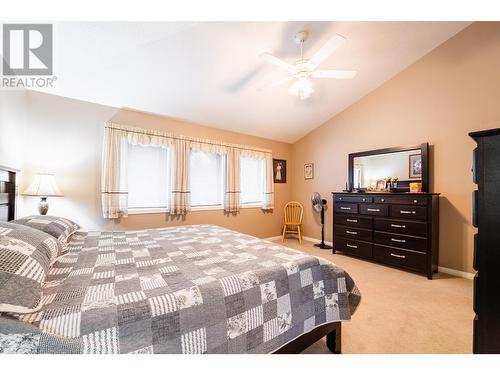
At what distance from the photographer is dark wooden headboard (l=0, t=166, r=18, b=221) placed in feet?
5.98

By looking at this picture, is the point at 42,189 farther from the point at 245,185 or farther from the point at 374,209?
the point at 374,209

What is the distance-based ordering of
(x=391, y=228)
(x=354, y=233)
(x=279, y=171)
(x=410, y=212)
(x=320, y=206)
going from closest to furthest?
1. (x=410, y=212)
2. (x=391, y=228)
3. (x=354, y=233)
4. (x=320, y=206)
5. (x=279, y=171)

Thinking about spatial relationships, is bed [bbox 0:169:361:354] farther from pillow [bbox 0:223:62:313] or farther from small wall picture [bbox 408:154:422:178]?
small wall picture [bbox 408:154:422:178]

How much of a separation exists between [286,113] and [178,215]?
2.58 metres

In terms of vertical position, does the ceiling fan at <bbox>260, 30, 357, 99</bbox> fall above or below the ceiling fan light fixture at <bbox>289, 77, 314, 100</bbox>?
above

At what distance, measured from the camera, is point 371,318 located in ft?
5.82

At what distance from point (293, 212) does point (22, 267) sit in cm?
441

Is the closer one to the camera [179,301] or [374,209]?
[179,301]

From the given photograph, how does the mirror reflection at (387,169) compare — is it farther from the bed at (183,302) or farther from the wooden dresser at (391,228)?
the bed at (183,302)

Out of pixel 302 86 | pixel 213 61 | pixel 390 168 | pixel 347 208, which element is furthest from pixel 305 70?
pixel 347 208

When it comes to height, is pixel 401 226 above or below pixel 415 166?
below

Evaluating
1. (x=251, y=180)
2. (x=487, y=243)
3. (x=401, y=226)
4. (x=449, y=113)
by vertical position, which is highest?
(x=449, y=113)

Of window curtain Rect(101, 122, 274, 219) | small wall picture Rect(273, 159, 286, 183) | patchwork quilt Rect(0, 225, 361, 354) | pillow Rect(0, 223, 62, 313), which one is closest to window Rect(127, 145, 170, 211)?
window curtain Rect(101, 122, 274, 219)

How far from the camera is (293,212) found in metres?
4.80
